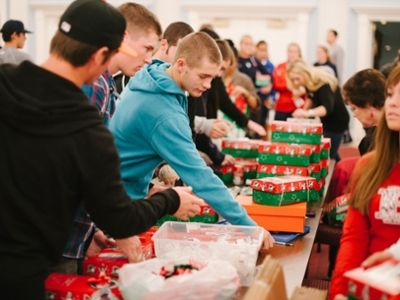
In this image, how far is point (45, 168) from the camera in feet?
6.40

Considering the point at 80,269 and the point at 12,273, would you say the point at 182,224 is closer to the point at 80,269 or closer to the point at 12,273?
the point at 80,269

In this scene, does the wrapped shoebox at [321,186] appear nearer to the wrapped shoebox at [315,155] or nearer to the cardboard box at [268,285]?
the wrapped shoebox at [315,155]

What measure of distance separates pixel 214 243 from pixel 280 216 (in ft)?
2.87

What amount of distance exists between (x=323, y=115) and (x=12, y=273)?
5.12 m

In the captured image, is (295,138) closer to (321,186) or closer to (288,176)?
(321,186)

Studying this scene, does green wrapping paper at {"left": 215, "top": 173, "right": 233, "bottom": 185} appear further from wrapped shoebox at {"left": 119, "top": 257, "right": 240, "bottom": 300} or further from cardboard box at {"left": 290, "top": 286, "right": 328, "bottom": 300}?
wrapped shoebox at {"left": 119, "top": 257, "right": 240, "bottom": 300}

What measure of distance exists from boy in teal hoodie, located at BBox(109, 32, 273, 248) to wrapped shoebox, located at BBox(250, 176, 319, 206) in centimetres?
55

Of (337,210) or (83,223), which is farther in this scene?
(337,210)

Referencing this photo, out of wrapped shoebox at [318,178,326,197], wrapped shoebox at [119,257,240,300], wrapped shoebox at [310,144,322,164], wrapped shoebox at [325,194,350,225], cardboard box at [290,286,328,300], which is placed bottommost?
wrapped shoebox at [325,194,350,225]

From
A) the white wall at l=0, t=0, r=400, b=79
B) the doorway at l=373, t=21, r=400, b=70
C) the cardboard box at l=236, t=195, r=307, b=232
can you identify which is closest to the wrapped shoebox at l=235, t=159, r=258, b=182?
the cardboard box at l=236, t=195, r=307, b=232

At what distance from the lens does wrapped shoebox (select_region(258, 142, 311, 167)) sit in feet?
13.9

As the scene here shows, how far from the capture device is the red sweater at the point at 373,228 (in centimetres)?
250

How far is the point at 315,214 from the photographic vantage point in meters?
3.91

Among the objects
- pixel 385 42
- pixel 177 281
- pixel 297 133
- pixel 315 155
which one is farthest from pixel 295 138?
pixel 385 42
